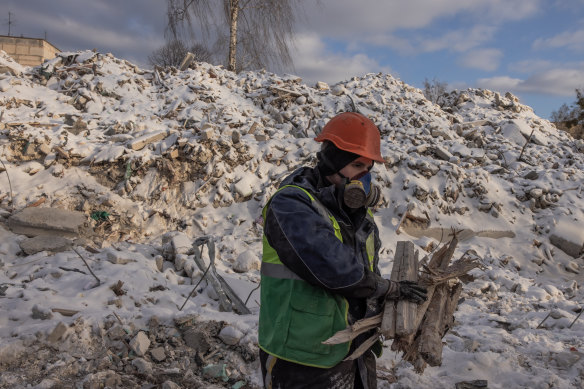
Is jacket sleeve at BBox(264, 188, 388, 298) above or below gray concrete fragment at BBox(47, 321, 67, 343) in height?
above

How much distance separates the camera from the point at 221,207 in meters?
6.75

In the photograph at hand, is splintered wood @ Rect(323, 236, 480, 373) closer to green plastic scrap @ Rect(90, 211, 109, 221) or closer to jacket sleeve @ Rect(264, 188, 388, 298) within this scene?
jacket sleeve @ Rect(264, 188, 388, 298)

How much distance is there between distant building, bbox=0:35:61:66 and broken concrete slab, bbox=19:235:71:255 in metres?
21.9

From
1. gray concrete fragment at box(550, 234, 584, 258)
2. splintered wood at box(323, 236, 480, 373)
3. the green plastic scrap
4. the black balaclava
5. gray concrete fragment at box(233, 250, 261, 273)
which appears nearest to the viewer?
splintered wood at box(323, 236, 480, 373)

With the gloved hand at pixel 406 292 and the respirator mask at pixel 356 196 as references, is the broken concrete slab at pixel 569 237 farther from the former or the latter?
the respirator mask at pixel 356 196

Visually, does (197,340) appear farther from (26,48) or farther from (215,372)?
(26,48)

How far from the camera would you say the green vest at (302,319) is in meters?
1.54

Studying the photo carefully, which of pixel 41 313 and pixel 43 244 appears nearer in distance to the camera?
pixel 41 313

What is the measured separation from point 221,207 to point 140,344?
12.5 feet

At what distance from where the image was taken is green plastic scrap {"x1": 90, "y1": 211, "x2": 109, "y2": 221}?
235 inches

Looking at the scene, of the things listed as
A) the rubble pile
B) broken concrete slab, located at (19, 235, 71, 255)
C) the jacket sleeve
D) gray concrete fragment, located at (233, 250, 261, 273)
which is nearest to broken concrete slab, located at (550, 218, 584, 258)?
gray concrete fragment, located at (233, 250, 261, 273)

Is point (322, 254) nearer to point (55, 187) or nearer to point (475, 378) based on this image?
point (475, 378)

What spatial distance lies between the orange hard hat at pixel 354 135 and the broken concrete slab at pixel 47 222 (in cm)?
490

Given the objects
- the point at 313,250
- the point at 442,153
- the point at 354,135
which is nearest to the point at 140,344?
the point at 313,250
